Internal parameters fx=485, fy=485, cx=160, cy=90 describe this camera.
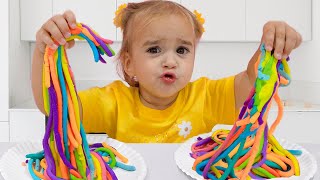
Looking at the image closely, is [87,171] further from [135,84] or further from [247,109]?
[135,84]

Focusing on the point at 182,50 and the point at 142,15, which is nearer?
the point at 182,50

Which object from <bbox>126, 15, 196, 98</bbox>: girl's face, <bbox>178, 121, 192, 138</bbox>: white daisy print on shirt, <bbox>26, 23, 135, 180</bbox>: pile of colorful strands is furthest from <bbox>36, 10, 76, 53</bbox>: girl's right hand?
<bbox>178, 121, 192, 138</bbox>: white daisy print on shirt

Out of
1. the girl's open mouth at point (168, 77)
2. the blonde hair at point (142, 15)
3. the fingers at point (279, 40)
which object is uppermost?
the blonde hair at point (142, 15)

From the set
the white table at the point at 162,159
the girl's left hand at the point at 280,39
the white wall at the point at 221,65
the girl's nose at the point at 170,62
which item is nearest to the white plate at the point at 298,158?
the white table at the point at 162,159

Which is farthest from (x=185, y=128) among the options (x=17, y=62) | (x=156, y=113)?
(x=17, y=62)

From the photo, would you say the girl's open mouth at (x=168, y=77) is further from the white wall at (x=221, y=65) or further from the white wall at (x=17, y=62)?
the white wall at (x=221, y=65)

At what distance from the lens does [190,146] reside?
72cm

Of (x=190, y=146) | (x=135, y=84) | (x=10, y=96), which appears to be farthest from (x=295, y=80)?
(x=190, y=146)

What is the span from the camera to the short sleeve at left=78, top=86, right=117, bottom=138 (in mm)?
1180

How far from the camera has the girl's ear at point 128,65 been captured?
3.85 ft

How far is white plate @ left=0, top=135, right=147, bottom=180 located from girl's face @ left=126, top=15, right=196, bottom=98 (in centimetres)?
29

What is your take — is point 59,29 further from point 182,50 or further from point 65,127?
point 182,50

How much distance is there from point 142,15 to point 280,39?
21.6 inches

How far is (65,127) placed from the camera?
610 millimetres
